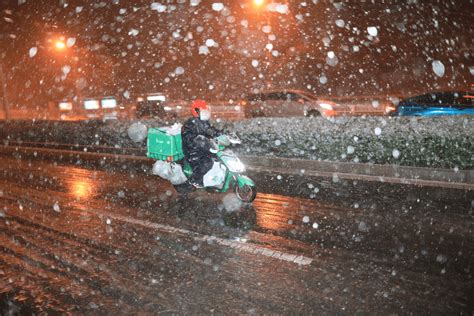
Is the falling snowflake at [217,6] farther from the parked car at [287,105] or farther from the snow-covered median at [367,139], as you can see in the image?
the snow-covered median at [367,139]

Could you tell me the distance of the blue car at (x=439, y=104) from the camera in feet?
41.5

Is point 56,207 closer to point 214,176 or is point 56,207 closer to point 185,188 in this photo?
point 185,188

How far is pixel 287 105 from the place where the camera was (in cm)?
1877

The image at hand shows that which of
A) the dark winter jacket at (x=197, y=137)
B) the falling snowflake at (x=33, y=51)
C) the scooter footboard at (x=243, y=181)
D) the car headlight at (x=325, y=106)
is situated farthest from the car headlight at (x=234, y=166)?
the falling snowflake at (x=33, y=51)

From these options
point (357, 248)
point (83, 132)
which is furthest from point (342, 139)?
point (83, 132)

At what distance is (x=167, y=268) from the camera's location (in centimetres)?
439

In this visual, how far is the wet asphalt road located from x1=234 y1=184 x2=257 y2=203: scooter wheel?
168 millimetres

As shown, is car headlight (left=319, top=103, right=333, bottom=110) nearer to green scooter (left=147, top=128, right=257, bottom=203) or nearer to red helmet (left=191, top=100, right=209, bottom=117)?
green scooter (left=147, top=128, right=257, bottom=203)

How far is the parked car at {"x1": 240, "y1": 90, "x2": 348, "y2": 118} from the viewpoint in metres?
18.3

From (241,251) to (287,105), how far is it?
14670 millimetres

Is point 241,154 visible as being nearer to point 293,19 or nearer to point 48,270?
point 48,270

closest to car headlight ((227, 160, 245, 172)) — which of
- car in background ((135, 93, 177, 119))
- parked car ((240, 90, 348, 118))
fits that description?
parked car ((240, 90, 348, 118))

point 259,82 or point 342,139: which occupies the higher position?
point 259,82

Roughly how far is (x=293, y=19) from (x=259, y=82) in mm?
5969
